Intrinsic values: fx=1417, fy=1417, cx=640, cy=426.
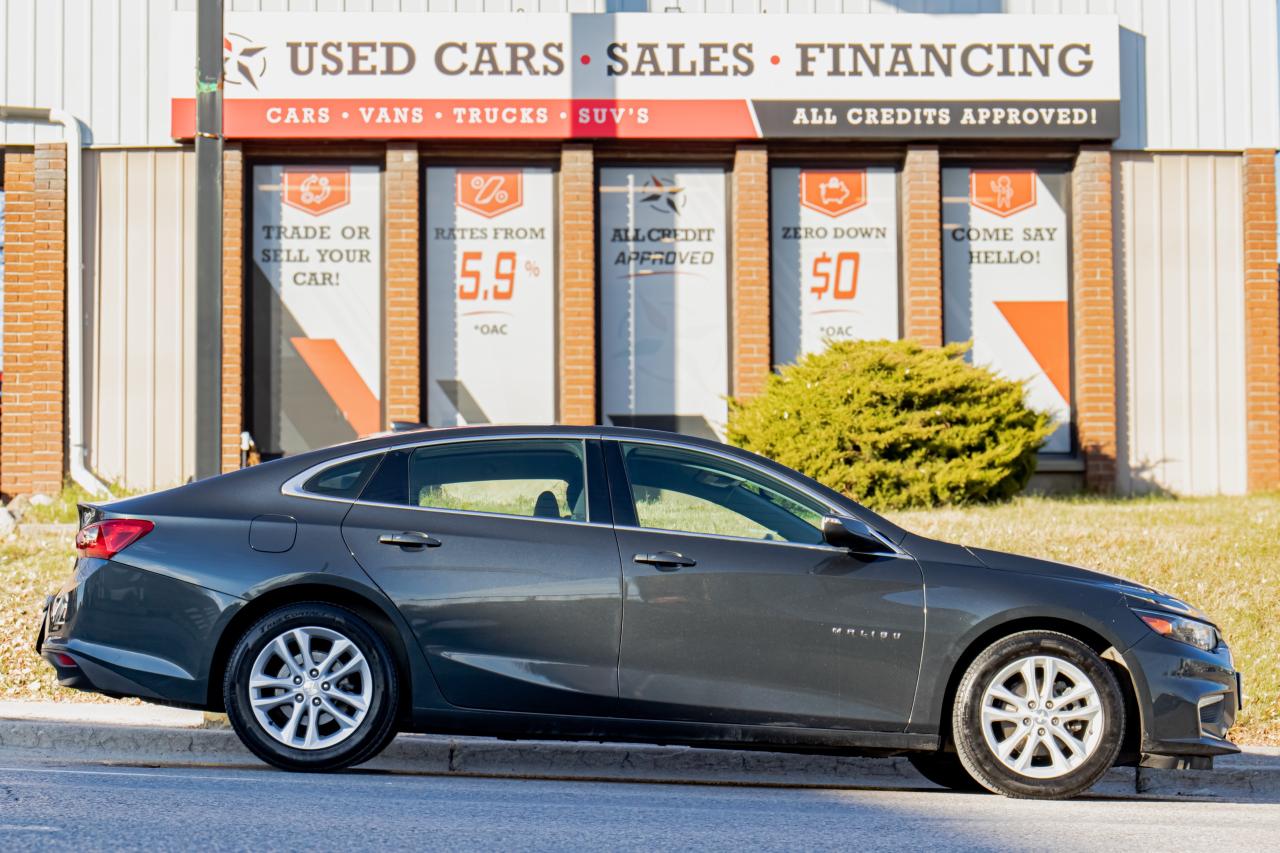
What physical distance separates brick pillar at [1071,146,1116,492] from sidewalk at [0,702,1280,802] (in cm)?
853

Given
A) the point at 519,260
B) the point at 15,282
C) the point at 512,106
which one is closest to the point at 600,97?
the point at 512,106

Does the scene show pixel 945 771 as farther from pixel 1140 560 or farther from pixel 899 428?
pixel 899 428

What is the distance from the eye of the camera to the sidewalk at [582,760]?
22.9ft

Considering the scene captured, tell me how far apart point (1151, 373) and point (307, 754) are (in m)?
12.2

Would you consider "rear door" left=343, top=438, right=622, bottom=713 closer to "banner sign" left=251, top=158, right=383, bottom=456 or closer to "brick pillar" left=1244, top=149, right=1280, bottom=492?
"banner sign" left=251, top=158, right=383, bottom=456

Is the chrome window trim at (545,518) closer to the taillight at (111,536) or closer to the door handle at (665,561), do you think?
the door handle at (665,561)

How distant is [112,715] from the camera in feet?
25.3

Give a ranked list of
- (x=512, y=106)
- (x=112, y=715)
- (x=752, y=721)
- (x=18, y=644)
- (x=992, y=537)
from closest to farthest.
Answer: (x=752, y=721) → (x=112, y=715) → (x=18, y=644) → (x=992, y=537) → (x=512, y=106)

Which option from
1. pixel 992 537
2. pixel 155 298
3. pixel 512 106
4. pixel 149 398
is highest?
pixel 512 106

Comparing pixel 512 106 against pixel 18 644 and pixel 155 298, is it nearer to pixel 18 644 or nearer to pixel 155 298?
pixel 155 298

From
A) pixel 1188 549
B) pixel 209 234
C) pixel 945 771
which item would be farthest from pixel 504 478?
pixel 1188 549

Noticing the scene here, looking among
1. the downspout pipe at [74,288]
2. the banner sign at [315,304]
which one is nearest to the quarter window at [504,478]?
the banner sign at [315,304]

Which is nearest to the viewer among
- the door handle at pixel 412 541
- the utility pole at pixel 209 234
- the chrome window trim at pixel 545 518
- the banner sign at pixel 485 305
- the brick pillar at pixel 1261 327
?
the door handle at pixel 412 541

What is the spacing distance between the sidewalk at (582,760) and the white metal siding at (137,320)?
8.37m
